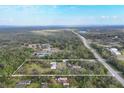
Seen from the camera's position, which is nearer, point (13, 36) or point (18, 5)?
point (18, 5)

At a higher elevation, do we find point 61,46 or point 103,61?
point 61,46

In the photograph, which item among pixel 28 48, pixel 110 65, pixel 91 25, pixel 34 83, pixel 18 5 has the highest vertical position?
pixel 18 5

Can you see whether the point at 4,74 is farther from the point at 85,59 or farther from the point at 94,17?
the point at 94,17

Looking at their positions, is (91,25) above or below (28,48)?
above

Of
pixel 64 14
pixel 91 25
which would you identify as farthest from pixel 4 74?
pixel 91 25

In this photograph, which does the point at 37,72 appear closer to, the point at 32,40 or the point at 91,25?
the point at 32,40

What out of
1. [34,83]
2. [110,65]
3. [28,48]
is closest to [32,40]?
[28,48]
